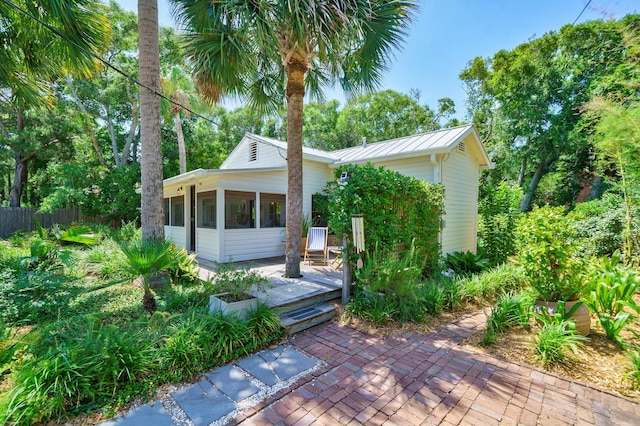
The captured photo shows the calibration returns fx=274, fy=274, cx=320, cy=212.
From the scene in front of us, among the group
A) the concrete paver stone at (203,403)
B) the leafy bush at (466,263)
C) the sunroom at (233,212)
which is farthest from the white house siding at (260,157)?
the concrete paver stone at (203,403)

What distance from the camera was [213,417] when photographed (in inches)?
90.7

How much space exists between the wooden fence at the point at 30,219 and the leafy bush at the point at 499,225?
16.6 meters

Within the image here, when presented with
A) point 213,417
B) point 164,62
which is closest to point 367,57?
point 213,417

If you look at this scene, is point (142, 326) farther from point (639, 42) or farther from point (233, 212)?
point (639, 42)

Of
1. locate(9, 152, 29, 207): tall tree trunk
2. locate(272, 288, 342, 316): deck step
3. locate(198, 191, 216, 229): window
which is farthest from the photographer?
locate(9, 152, 29, 207): tall tree trunk

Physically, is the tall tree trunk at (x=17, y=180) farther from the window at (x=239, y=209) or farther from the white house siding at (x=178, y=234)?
the window at (x=239, y=209)

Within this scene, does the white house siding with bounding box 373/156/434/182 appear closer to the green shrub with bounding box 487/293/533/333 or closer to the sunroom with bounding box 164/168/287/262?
the sunroom with bounding box 164/168/287/262

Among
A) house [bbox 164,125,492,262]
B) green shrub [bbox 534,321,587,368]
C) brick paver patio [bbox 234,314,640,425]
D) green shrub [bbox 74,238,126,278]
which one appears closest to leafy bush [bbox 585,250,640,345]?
green shrub [bbox 534,321,587,368]

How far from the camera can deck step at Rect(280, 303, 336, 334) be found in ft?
12.8

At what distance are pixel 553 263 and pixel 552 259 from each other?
0.28 feet

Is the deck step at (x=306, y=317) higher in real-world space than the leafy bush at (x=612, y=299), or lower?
lower

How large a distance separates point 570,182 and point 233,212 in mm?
20090

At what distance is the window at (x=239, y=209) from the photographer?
25.2 feet

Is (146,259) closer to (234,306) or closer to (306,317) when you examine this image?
(234,306)
